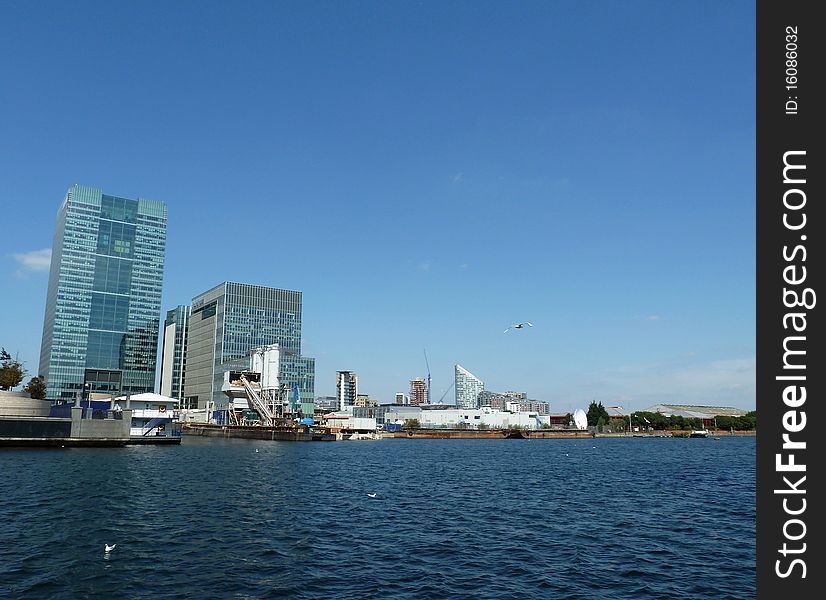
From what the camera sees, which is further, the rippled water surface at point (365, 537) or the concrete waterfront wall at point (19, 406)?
the concrete waterfront wall at point (19, 406)

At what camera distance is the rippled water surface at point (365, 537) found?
94.4 ft

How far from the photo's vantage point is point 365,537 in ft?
131

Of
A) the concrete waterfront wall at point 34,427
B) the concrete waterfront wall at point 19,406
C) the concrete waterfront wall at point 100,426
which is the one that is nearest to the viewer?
the concrete waterfront wall at point 34,427

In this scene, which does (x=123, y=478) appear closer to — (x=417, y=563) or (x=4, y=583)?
(x=4, y=583)

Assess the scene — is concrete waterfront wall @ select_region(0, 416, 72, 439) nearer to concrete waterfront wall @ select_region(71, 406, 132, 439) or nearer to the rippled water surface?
concrete waterfront wall @ select_region(71, 406, 132, 439)

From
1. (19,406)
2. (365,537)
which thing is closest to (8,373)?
(19,406)

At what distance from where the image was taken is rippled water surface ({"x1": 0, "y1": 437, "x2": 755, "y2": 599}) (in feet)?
94.4

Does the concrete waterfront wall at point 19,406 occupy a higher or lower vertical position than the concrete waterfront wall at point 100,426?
higher

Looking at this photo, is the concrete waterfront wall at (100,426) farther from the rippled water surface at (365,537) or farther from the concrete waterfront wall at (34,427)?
the rippled water surface at (365,537)

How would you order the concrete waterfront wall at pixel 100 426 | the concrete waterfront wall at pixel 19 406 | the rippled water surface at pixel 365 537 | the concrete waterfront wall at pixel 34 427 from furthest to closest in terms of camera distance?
the concrete waterfront wall at pixel 100 426
the concrete waterfront wall at pixel 19 406
the concrete waterfront wall at pixel 34 427
the rippled water surface at pixel 365 537

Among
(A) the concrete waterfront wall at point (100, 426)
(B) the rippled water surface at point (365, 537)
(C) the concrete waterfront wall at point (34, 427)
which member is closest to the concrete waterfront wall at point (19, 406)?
(C) the concrete waterfront wall at point (34, 427)
